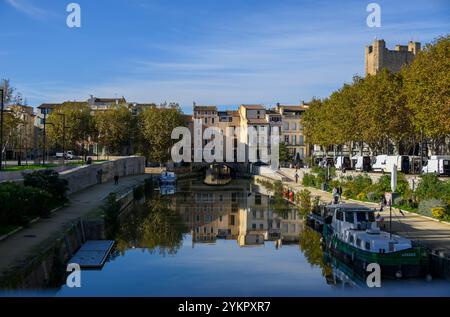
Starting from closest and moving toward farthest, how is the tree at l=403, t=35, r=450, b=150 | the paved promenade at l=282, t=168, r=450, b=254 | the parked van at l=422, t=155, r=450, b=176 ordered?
1. the paved promenade at l=282, t=168, r=450, b=254
2. the tree at l=403, t=35, r=450, b=150
3. the parked van at l=422, t=155, r=450, b=176

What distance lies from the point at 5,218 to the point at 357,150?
8459 cm

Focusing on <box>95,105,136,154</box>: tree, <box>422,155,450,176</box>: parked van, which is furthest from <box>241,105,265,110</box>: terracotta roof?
<box>422,155,450,176</box>: parked van

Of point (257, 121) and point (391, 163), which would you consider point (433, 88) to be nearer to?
point (391, 163)

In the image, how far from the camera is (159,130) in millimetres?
97688

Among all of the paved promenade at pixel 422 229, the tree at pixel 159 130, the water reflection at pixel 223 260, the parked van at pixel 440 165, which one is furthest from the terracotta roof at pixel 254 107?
the paved promenade at pixel 422 229

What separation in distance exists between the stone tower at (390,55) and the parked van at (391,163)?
181ft

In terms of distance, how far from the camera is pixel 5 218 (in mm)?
25828

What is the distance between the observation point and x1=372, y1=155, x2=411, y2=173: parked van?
58.2 metres

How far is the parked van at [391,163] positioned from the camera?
58250mm

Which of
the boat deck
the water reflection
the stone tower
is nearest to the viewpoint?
the water reflection

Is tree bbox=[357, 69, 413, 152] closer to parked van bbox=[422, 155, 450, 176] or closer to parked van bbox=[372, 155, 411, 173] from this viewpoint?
parked van bbox=[372, 155, 411, 173]

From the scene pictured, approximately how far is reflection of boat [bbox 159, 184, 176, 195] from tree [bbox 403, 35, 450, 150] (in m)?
33.3

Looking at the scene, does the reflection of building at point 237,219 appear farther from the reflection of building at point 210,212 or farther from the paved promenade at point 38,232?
the paved promenade at point 38,232
